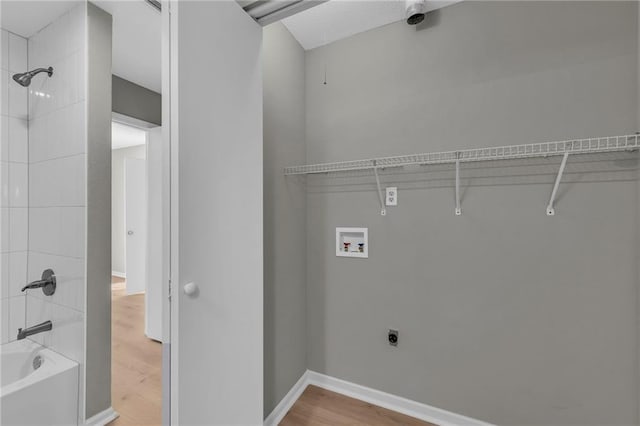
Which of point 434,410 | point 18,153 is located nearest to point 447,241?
point 434,410

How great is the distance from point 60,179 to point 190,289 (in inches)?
17.6

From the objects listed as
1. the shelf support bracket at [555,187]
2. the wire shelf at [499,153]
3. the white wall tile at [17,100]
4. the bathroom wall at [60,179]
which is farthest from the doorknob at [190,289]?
the shelf support bracket at [555,187]

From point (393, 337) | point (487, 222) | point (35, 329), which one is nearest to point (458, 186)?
point (487, 222)

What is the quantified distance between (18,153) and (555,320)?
221 cm

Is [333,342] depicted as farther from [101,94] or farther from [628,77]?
[628,77]

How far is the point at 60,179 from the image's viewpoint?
25.8 inches

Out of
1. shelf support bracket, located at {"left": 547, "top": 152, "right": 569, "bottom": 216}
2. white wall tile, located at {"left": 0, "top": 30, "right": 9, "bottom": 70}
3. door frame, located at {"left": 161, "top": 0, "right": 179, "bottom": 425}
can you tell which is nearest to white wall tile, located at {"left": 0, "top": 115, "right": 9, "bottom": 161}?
white wall tile, located at {"left": 0, "top": 30, "right": 9, "bottom": 70}

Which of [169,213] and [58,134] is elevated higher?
[58,134]

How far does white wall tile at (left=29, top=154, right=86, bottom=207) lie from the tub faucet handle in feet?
0.55

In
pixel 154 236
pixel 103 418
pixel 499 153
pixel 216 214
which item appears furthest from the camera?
pixel 499 153

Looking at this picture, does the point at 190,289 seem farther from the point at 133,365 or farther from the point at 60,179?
the point at 60,179

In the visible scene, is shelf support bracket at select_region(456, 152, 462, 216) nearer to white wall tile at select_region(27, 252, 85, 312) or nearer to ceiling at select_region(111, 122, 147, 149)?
ceiling at select_region(111, 122, 147, 149)

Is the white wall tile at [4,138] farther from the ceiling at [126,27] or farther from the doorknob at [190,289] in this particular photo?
the doorknob at [190,289]

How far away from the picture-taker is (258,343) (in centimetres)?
125
